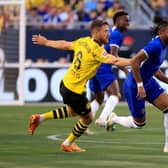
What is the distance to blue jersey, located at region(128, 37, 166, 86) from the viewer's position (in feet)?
40.5

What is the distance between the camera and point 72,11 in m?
30.5

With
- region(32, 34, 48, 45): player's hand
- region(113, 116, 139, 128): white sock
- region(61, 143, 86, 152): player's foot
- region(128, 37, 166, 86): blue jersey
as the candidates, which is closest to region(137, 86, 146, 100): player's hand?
region(128, 37, 166, 86): blue jersey

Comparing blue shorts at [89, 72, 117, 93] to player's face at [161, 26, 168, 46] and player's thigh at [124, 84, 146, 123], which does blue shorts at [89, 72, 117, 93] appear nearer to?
player's thigh at [124, 84, 146, 123]

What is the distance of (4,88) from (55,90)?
1.58 m

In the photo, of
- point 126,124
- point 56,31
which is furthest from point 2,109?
point 126,124

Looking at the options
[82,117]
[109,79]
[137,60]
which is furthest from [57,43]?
[109,79]

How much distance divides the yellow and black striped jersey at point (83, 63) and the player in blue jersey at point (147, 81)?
1.90 feet

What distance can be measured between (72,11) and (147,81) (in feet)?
57.9

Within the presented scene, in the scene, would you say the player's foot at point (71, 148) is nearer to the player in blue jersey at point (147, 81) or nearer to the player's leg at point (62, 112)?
the player's leg at point (62, 112)

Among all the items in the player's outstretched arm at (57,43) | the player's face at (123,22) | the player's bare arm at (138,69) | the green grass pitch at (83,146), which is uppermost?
the player's face at (123,22)

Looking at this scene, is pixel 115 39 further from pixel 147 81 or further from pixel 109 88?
pixel 147 81

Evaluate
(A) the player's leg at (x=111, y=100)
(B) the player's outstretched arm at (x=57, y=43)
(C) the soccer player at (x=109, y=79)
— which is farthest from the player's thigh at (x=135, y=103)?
(A) the player's leg at (x=111, y=100)

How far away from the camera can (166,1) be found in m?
31.4

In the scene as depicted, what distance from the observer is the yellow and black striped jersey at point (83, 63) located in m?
12.4
